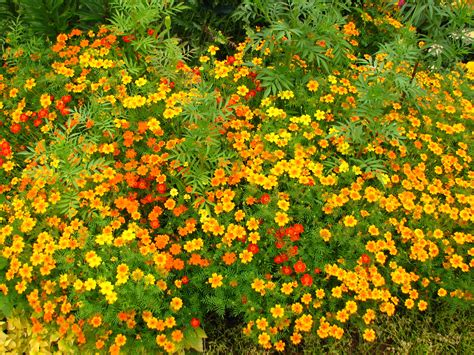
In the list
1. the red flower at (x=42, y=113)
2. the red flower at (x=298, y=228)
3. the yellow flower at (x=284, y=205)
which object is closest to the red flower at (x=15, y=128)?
the red flower at (x=42, y=113)

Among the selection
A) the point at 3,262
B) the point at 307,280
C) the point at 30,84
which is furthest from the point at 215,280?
the point at 30,84

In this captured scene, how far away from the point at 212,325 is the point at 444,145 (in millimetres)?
2037

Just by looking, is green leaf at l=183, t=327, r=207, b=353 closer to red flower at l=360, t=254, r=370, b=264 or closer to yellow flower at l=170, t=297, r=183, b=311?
yellow flower at l=170, t=297, r=183, b=311

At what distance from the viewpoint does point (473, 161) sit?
358cm

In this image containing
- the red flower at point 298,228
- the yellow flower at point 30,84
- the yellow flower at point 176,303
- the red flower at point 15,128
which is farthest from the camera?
the yellow flower at point 30,84

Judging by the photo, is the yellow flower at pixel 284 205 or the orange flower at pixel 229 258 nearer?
the orange flower at pixel 229 258

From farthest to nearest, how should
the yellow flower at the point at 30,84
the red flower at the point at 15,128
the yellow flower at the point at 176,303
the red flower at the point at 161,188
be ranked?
the yellow flower at the point at 30,84 → the red flower at the point at 15,128 → the red flower at the point at 161,188 → the yellow flower at the point at 176,303

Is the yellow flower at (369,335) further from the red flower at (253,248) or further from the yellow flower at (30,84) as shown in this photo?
the yellow flower at (30,84)

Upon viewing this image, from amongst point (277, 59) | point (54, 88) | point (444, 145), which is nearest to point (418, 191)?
point (444, 145)

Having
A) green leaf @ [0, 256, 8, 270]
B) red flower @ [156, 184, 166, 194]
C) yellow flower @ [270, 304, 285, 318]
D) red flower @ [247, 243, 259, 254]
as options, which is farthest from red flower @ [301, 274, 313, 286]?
green leaf @ [0, 256, 8, 270]

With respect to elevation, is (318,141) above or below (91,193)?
above

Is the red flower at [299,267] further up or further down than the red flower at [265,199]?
further down

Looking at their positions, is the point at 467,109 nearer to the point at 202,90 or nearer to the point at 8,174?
the point at 202,90

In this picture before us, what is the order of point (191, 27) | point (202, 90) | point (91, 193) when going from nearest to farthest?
point (91, 193), point (202, 90), point (191, 27)
